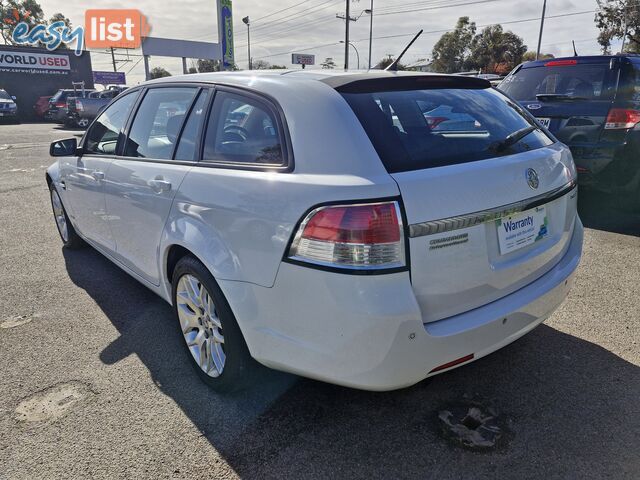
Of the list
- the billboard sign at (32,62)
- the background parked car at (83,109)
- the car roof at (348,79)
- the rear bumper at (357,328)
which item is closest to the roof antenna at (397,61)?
the car roof at (348,79)

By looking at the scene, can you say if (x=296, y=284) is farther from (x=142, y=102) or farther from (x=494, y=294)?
(x=142, y=102)

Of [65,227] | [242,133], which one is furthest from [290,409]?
[65,227]

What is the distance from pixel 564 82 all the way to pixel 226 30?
2835cm

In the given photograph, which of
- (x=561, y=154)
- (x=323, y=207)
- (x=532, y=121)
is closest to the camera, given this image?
(x=323, y=207)

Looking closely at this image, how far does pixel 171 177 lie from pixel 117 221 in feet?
3.24

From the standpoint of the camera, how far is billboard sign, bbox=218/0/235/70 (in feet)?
96.6

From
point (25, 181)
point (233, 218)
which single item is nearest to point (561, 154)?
point (233, 218)

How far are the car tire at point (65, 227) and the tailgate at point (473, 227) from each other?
13.1 feet

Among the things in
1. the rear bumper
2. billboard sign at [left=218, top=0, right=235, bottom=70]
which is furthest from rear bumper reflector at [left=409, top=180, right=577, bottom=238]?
billboard sign at [left=218, top=0, right=235, bottom=70]

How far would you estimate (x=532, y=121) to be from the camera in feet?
9.29

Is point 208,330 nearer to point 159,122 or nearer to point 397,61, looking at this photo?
point 159,122

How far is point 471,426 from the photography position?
2.32 meters

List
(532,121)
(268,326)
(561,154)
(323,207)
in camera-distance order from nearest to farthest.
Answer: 1. (323,207)
2. (268,326)
3. (561,154)
4. (532,121)

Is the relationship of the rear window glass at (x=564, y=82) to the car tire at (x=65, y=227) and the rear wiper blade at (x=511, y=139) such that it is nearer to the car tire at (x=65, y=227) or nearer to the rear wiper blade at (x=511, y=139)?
the rear wiper blade at (x=511, y=139)
